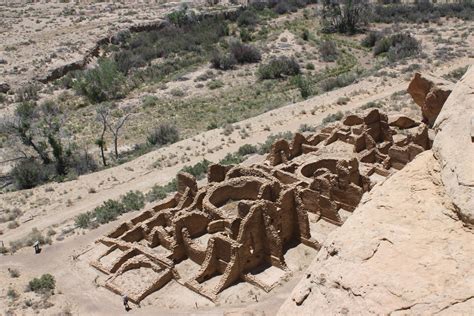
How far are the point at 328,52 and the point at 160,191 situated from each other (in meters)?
38.4

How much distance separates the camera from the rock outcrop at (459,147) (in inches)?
254

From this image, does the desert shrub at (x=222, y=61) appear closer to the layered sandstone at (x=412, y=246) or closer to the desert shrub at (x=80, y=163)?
the desert shrub at (x=80, y=163)

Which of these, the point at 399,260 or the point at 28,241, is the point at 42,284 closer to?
the point at 28,241

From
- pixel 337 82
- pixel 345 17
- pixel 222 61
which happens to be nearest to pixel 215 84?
pixel 222 61

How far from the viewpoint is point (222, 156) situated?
3469 centimetres

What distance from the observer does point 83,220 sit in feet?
87.1

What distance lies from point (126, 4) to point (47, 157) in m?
62.7

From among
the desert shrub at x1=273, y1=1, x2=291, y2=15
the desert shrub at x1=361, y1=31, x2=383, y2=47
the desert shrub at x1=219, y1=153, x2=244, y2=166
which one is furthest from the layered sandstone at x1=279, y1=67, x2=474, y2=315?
the desert shrub at x1=273, y1=1, x2=291, y2=15

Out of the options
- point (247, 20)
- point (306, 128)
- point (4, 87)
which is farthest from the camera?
point (247, 20)

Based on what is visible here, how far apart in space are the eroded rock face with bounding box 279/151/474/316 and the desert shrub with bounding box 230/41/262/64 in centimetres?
5509

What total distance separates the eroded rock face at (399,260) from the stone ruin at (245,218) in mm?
12471

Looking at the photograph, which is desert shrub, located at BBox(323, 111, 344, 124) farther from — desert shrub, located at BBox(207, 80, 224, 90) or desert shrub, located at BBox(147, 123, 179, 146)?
desert shrub, located at BBox(207, 80, 224, 90)

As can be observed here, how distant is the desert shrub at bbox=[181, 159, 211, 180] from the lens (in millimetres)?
31225

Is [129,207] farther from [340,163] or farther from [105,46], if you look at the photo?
[105,46]
